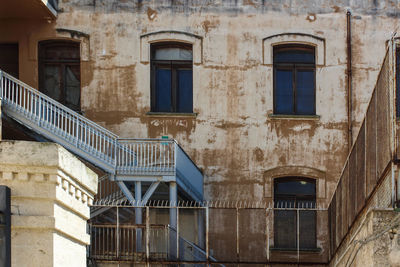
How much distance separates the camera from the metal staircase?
843 inches

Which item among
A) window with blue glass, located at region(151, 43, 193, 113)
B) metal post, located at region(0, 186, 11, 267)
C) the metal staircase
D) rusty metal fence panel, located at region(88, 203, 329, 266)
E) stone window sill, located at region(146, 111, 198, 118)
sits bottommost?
rusty metal fence panel, located at region(88, 203, 329, 266)

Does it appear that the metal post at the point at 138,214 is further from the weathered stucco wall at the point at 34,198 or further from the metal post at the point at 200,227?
the weathered stucco wall at the point at 34,198

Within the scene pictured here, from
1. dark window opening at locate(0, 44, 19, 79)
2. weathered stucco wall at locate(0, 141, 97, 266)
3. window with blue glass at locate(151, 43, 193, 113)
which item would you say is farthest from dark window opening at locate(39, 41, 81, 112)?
weathered stucco wall at locate(0, 141, 97, 266)

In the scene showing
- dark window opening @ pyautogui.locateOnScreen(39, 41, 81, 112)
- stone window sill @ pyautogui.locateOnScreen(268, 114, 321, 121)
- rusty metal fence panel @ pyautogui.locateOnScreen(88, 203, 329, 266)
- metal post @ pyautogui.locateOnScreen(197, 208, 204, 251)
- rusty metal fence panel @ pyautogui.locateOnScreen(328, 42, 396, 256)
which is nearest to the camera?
rusty metal fence panel @ pyautogui.locateOnScreen(328, 42, 396, 256)

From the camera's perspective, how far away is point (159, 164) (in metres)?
21.7

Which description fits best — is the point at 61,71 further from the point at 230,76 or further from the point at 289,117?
the point at 289,117

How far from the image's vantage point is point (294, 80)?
24.4 m

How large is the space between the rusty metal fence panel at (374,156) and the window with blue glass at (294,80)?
280 inches

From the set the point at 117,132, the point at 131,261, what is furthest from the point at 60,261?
the point at 117,132

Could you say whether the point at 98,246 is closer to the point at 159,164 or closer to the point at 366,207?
the point at 159,164

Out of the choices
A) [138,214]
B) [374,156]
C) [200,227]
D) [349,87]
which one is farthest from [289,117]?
[374,156]

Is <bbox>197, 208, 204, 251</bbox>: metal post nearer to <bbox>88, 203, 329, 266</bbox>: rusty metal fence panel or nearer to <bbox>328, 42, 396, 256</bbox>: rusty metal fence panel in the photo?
<bbox>88, 203, 329, 266</bbox>: rusty metal fence panel

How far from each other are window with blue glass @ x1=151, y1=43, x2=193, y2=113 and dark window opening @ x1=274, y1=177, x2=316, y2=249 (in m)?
3.36

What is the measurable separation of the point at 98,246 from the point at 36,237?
41.4ft
